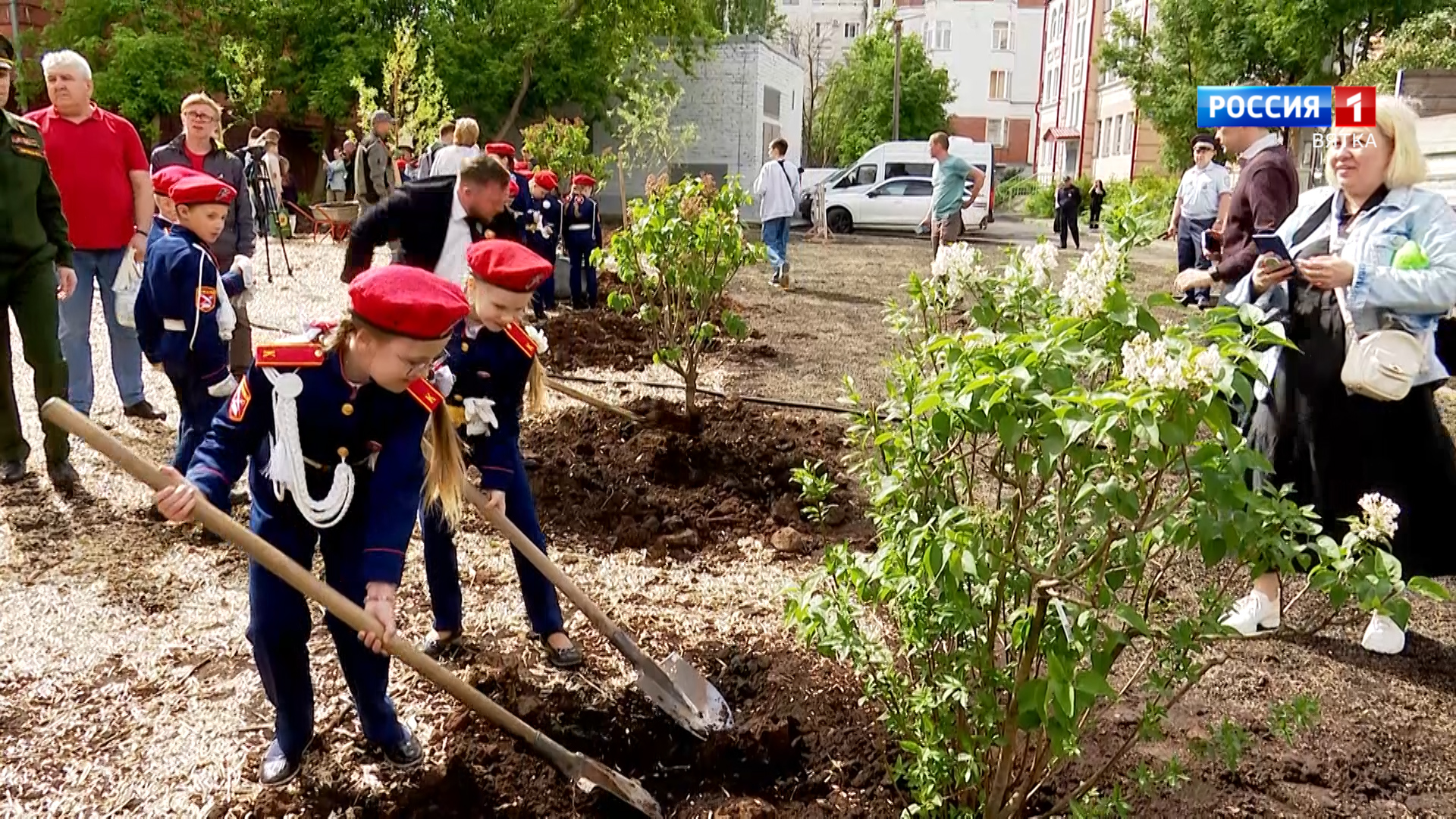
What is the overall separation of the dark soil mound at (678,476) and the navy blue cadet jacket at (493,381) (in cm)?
125

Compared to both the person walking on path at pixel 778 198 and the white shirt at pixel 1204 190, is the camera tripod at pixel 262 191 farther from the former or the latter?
the white shirt at pixel 1204 190

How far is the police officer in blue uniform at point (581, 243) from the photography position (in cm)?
1025

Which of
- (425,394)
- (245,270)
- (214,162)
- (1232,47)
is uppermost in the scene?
(1232,47)

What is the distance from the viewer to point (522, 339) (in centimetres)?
320

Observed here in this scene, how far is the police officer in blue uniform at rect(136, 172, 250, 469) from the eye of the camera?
393cm

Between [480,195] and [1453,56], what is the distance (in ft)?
50.5

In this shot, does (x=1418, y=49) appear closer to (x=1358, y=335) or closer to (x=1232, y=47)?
(x=1232, y=47)

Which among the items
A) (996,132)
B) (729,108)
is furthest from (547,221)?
(996,132)

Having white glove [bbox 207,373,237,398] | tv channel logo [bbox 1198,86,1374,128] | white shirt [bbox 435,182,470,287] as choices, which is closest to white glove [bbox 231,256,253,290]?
white glove [bbox 207,373,237,398]

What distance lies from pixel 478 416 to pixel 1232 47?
2307cm

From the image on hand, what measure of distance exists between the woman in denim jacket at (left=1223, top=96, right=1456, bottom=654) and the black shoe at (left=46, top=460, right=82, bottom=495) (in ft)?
16.1

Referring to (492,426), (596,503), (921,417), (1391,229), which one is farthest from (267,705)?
(1391,229)

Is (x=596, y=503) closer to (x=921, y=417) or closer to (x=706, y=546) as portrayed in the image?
(x=706, y=546)

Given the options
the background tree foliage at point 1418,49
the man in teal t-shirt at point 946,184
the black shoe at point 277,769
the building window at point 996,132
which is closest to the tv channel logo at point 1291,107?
the man in teal t-shirt at point 946,184
